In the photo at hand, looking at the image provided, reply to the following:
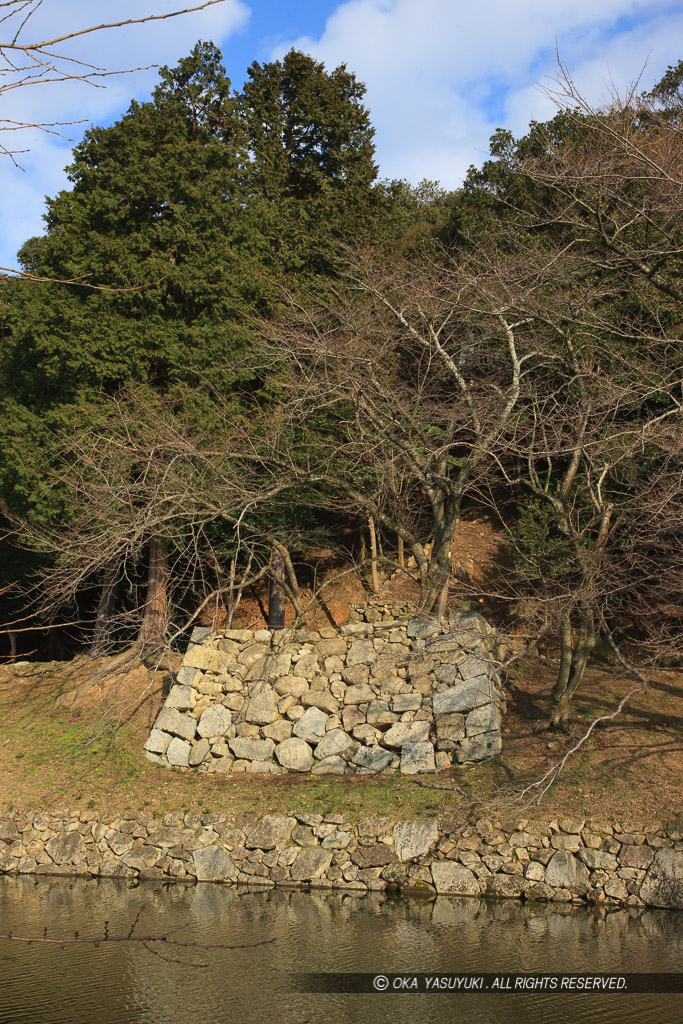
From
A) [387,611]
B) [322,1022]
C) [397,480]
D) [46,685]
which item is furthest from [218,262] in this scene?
[322,1022]

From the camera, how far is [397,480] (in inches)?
498

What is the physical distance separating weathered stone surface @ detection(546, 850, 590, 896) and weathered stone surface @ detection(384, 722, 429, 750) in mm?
2346

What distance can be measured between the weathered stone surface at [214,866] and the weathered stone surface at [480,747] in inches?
117

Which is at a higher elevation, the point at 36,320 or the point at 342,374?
the point at 36,320

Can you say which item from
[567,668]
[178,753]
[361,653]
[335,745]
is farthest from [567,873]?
[178,753]

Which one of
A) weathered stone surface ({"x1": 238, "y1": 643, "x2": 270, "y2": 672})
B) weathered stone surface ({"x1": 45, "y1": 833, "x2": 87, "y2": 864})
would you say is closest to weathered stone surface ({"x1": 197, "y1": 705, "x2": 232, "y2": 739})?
weathered stone surface ({"x1": 238, "y1": 643, "x2": 270, "y2": 672})

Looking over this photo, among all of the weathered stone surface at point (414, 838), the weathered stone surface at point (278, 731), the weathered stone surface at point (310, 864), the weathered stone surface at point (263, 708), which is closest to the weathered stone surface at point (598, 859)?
the weathered stone surface at point (414, 838)

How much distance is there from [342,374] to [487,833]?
6235 mm

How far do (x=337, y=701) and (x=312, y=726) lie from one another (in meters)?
0.48

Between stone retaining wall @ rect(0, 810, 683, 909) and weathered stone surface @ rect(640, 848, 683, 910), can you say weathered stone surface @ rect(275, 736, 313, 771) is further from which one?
weathered stone surface @ rect(640, 848, 683, 910)

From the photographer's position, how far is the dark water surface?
18.9ft

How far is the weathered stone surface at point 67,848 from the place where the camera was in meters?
9.89

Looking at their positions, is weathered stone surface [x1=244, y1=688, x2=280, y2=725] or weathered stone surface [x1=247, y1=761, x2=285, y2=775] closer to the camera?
weathered stone surface [x1=247, y1=761, x2=285, y2=775]

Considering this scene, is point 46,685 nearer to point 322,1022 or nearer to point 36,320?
point 36,320
